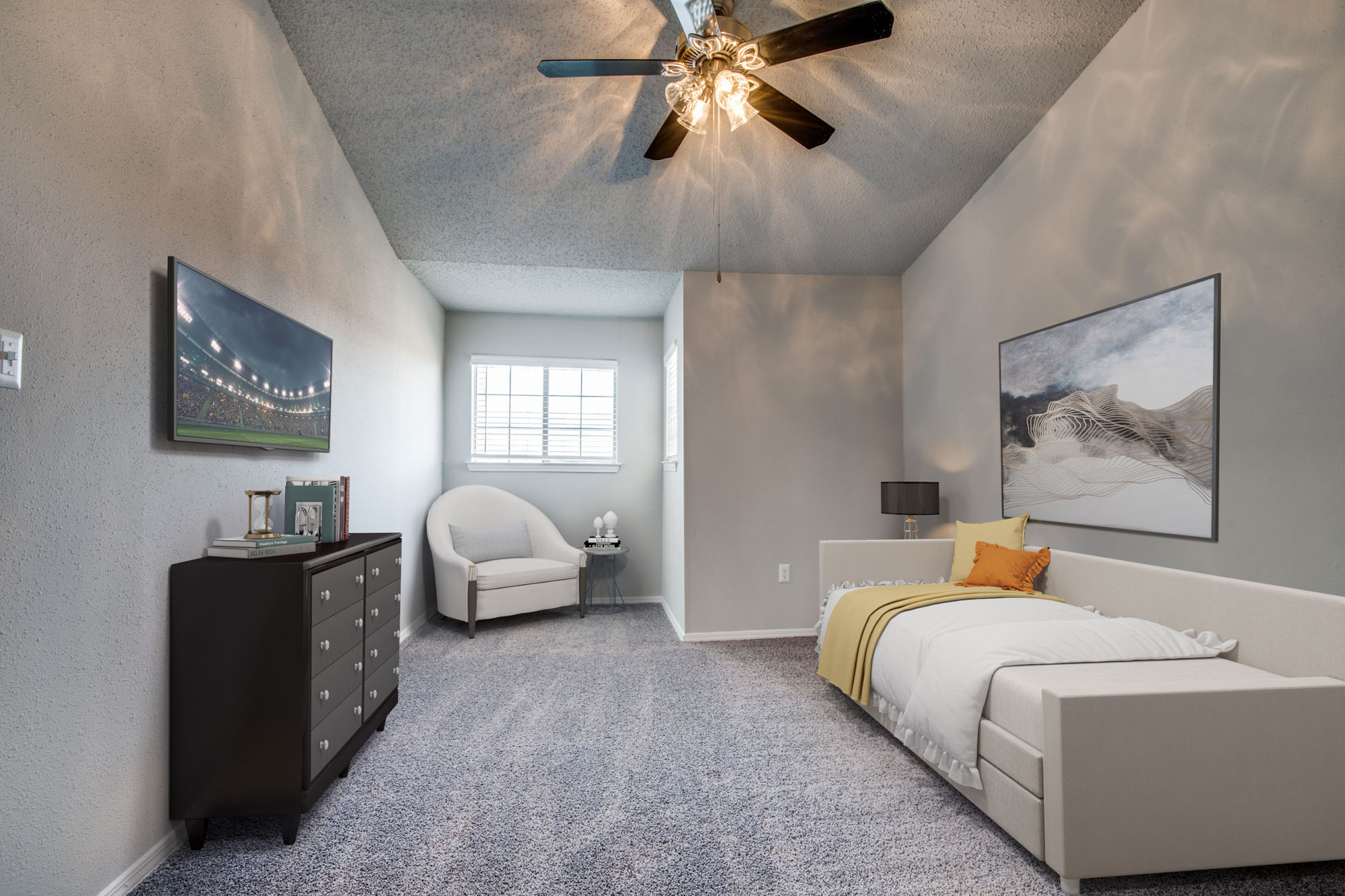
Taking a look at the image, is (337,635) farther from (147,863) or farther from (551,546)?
(551,546)

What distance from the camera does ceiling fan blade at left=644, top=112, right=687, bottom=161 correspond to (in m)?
2.57

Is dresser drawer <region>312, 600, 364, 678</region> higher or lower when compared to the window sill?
lower

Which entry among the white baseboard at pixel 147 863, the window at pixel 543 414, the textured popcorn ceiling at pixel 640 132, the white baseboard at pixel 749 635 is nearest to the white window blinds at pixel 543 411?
the window at pixel 543 414

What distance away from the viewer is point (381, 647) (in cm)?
267

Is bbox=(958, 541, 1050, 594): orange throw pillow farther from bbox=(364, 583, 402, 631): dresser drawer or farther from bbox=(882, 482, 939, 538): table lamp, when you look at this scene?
bbox=(364, 583, 402, 631): dresser drawer

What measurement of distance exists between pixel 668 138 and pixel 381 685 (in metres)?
2.43

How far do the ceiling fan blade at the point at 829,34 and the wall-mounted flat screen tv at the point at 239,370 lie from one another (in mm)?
1856

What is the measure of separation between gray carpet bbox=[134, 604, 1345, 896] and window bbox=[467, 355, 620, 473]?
240 cm

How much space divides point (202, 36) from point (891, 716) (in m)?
3.29

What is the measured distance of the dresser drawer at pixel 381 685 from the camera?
8.26ft

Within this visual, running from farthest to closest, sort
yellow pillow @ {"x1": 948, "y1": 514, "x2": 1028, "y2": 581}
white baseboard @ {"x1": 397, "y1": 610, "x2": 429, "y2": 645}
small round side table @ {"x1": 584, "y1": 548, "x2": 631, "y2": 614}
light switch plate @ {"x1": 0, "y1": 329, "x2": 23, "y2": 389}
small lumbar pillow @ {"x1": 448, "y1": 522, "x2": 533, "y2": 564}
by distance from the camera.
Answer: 1. small round side table @ {"x1": 584, "y1": 548, "x2": 631, "y2": 614}
2. small lumbar pillow @ {"x1": 448, "y1": 522, "x2": 533, "y2": 564}
3. white baseboard @ {"x1": 397, "y1": 610, "x2": 429, "y2": 645}
4. yellow pillow @ {"x1": 948, "y1": 514, "x2": 1028, "y2": 581}
5. light switch plate @ {"x1": 0, "y1": 329, "x2": 23, "y2": 389}

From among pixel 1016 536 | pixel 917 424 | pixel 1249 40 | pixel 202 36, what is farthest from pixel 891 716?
pixel 202 36

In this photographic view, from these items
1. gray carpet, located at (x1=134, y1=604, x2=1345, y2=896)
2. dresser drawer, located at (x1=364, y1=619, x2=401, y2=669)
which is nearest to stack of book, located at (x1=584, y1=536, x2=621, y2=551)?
gray carpet, located at (x1=134, y1=604, x2=1345, y2=896)

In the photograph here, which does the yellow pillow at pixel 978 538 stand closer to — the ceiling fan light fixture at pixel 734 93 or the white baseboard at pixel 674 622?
the white baseboard at pixel 674 622
